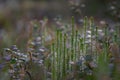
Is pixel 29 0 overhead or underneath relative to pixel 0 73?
overhead

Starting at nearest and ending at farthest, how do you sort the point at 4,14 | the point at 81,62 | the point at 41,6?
1. the point at 81,62
2. the point at 4,14
3. the point at 41,6

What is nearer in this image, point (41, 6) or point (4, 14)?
point (4, 14)

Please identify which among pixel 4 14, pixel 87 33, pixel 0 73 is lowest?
pixel 0 73

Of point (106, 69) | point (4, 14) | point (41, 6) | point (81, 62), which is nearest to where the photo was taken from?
point (106, 69)

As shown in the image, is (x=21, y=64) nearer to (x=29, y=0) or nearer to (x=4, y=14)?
(x=4, y=14)

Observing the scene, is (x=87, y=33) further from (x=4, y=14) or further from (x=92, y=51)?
(x=4, y=14)

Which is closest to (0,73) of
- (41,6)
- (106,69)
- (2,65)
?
(2,65)

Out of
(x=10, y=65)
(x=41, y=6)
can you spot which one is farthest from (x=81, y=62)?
(x=41, y=6)

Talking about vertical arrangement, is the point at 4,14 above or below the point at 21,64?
above

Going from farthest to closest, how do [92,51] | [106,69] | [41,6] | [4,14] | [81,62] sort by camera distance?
[41,6] < [4,14] < [92,51] < [81,62] < [106,69]
